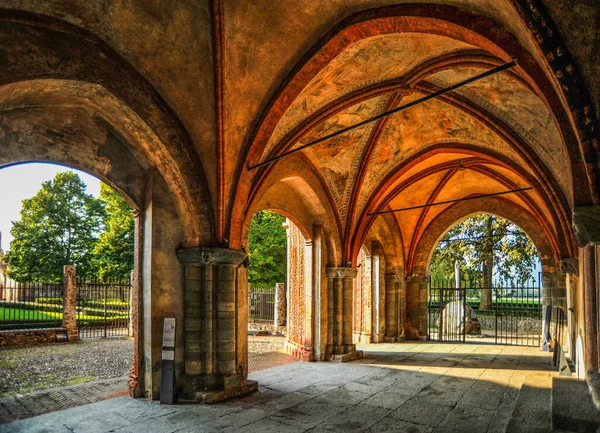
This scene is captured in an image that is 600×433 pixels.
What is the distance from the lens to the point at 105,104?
6.18m

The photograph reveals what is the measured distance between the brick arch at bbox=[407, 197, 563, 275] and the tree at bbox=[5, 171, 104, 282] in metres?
17.7

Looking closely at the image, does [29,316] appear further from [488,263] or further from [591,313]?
[488,263]

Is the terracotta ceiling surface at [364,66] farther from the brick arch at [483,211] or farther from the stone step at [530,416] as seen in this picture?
the brick arch at [483,211]

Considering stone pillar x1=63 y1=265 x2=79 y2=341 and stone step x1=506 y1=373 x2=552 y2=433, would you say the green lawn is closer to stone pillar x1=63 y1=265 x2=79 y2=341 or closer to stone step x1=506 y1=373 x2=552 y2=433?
stone pillar x1=63 y1=265 x2=79 y2=341

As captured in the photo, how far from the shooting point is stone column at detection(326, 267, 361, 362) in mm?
11023

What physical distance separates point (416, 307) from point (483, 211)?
4.11 m

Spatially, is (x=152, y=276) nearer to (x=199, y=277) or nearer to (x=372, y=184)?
(x=199, y=277)

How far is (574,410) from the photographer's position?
3902 mm

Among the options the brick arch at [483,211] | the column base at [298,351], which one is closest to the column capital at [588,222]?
the column base at [298,351]

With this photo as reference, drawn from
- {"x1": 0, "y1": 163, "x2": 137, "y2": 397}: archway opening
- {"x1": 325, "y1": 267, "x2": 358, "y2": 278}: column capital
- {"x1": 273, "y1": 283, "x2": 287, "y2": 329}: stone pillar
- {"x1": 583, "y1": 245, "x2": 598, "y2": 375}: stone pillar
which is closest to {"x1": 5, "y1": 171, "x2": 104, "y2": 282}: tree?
{"x1": 0, "y1": 163, "x2": 137, "y2": 397}: archway opening

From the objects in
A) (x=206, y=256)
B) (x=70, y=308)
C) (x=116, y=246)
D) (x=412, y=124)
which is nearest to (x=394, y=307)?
(x=412, y=124)

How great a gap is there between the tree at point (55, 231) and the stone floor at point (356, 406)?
1861 cm

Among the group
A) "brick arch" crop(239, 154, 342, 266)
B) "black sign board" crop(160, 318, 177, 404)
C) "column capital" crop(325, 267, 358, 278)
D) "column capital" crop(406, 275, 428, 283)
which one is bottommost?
"black sign board" crop(160, 318, 177, 404)

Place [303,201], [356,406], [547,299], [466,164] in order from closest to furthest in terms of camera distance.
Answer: [356,406] < [303,201] < [466,164] < [547,299]
